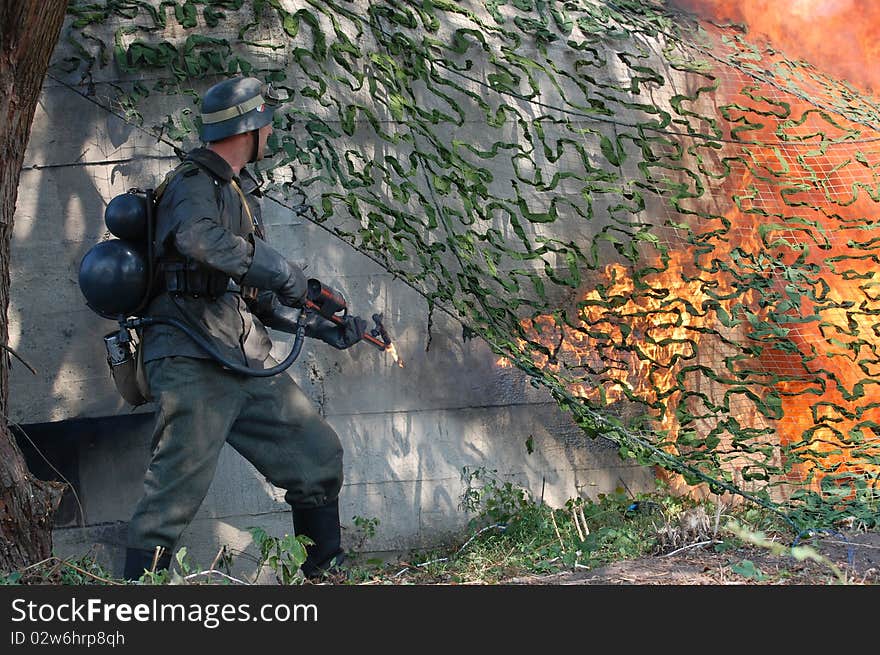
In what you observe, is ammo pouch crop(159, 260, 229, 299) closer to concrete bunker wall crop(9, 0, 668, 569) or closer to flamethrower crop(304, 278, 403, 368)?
flamethrower crop(304, 278, 403, 368)

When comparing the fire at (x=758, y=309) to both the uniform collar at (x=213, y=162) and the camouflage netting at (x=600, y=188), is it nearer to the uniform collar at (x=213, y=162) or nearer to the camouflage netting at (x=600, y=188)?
the camouflage netting at (x=600, y=188)

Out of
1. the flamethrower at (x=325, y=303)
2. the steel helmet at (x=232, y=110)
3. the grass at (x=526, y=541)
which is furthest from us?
the flamethrower at (x=325, y=303)

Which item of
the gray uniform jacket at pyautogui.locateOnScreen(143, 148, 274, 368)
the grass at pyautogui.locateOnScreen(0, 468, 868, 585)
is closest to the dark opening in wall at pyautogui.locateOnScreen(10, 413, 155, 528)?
the grass at pyautogui.locateOnScreen(0, 468, 868, 585)

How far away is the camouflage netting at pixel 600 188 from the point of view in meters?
5.15

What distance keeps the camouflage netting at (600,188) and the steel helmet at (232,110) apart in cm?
103

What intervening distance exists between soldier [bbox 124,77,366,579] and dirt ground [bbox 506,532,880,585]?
103 cm

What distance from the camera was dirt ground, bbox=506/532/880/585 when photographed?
145 inches

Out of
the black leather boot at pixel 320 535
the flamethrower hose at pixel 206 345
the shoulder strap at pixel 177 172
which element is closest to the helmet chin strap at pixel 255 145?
the shoulder strap at pixel 177 172

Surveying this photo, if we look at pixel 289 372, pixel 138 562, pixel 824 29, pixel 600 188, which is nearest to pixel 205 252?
pixel 138 562

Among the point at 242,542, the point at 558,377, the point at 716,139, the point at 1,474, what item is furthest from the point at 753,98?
the point at 1,474

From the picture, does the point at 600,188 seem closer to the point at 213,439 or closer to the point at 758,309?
the point at 758,309

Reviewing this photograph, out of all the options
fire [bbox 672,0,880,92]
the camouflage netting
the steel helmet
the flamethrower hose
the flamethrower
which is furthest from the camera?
fire [bbox 672,0,880,92]

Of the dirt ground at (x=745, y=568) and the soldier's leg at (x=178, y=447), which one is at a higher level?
the dirt ground at (x=745, y=568)

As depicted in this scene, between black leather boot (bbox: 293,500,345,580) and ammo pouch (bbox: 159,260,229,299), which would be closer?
ammo pouch (bbox: 159,260,229,299)
